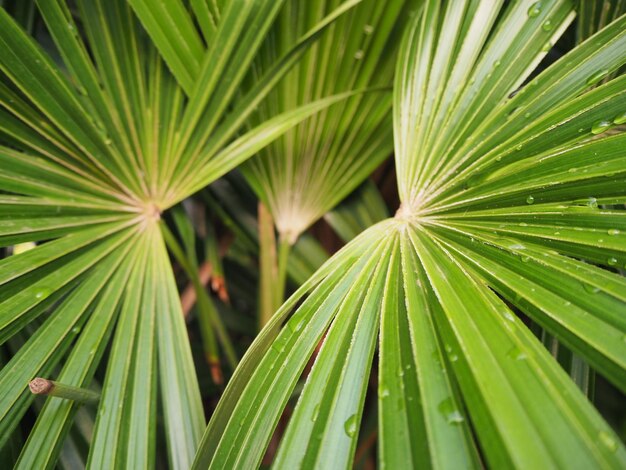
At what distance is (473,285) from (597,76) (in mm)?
299

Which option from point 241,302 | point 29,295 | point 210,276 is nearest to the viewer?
point 29,295

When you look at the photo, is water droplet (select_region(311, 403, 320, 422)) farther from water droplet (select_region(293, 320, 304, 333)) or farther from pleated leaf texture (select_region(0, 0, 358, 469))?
pleated leaf texture (select_region(0, 0, 358, 469))

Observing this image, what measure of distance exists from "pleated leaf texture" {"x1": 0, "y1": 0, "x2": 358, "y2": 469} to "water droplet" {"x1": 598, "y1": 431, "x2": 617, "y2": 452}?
1.58ft

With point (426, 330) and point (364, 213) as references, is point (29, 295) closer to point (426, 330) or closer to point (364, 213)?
point (426, 330)

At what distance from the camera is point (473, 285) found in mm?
462

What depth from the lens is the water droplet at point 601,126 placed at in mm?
487

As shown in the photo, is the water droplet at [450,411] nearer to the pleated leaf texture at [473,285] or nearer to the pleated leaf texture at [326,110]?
the pleated leaf texture at [473,285]

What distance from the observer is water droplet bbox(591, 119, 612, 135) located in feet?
1.60

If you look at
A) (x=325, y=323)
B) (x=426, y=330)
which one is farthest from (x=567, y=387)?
(x=325, y=323)

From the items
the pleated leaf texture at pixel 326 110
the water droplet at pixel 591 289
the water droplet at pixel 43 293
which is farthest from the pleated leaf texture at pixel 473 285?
the water droplet at pixel 43 293


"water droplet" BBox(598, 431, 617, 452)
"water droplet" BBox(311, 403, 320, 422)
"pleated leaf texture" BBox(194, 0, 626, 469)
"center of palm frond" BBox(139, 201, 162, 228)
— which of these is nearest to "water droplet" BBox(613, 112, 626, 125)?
"pleated leaf texture" BBox(194, 0, 626, 469)

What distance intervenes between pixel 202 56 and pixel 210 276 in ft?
2.00

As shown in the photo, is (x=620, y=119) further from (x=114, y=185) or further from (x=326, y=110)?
(x=114, y=185)

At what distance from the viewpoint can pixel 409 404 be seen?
15.7 inches
